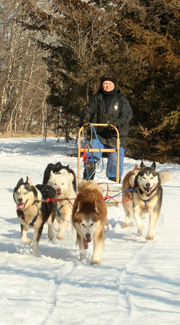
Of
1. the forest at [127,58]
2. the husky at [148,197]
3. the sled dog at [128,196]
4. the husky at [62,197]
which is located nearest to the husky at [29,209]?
the husky at [62,197]

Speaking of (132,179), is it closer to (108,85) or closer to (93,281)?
(108,85)

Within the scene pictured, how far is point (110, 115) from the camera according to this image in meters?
5.86

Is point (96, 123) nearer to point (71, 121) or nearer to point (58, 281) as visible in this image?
point (58, 281)

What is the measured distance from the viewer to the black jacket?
581 cm

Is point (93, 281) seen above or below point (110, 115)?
below

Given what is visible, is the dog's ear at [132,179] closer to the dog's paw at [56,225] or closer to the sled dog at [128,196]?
the sled dog at [128,196]

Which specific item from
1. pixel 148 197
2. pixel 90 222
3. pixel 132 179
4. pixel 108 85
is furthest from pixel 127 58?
pixel 90 222

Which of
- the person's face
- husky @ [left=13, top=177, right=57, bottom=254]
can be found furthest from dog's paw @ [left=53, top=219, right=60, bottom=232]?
the person's face

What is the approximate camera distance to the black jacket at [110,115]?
5.81m

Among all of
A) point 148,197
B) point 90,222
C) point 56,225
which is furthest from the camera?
point 56,225

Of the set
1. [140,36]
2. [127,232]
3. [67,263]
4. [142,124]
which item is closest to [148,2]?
[140,36]

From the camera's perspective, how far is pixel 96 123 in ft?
19.4

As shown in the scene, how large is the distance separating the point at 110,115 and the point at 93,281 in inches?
128

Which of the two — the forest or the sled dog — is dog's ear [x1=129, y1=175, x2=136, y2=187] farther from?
the forest
